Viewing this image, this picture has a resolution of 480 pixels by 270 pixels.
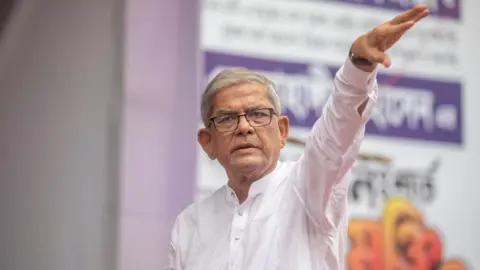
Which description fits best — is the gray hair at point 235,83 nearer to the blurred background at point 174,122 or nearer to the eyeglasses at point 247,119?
the eyeglasses at point 247,119

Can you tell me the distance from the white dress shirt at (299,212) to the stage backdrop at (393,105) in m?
1.01

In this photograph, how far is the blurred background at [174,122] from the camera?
2.79 metres

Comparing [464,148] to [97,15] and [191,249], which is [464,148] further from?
[191,249]

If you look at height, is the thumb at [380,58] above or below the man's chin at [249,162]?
above

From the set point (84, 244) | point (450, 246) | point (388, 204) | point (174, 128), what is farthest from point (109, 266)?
point (450, 246)

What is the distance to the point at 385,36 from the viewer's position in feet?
4.75

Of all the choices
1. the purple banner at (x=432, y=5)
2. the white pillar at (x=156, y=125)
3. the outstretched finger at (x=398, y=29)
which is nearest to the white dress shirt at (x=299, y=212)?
the outstretched finger at (x=398, y=29)

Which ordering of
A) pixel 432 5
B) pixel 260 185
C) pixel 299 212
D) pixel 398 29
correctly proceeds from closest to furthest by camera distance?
1. pixel 398 29
2. pixel 299 212
3. pixel 260 185
4. pixel 432 5

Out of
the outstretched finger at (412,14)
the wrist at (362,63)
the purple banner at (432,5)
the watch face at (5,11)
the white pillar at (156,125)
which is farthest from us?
the purple banner at (432,5)

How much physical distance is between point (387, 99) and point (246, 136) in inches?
59.9

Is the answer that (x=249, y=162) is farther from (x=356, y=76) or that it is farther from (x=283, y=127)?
(x=356, y=76)


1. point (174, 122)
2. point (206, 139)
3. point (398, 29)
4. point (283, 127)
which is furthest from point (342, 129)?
point (174, 122)

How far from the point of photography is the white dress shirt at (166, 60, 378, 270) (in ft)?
5.12

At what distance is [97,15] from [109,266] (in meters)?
0.85
